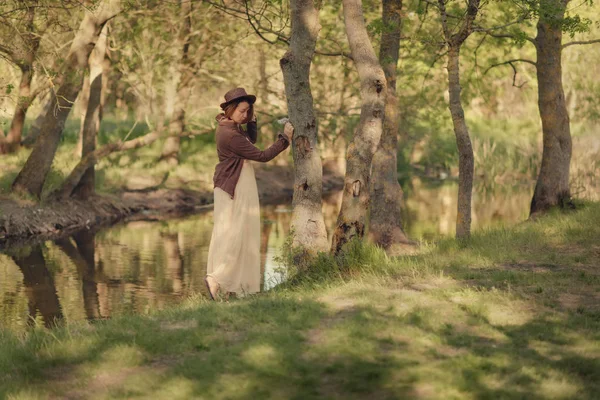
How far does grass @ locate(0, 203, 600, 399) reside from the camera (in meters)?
7.04

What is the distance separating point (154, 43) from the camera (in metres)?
30.3

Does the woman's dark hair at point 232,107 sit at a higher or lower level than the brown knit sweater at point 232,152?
higher

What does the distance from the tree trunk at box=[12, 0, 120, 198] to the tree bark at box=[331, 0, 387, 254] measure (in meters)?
9.56

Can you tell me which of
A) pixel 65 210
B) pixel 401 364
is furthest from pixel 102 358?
pixel 65 210

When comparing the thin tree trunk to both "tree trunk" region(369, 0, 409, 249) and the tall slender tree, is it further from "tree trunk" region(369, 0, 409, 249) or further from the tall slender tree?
the tall slender tree

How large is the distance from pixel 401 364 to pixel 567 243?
6969 millimetres

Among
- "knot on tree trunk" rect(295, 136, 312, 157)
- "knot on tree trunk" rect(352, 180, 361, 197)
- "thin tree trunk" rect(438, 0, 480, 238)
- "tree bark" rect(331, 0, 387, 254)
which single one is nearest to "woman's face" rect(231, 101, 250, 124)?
"knot on tree trunk" rect(295, 136, 312, 157)

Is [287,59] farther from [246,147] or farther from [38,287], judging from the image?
[38,287]

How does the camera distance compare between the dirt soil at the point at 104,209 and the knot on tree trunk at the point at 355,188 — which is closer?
the knot on tree trunk at the point at 355,188

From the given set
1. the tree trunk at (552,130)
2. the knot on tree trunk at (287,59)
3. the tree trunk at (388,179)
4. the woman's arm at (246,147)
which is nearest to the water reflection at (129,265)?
the woman's arm at (246,147)

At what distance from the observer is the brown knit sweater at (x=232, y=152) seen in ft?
36.7

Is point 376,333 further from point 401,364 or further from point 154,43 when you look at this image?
point 154,43

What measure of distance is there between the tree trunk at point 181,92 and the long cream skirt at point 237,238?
16.9 meters

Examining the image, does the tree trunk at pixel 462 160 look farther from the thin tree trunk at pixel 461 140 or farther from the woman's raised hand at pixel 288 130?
the woman's raised hand at pixel 288 130
